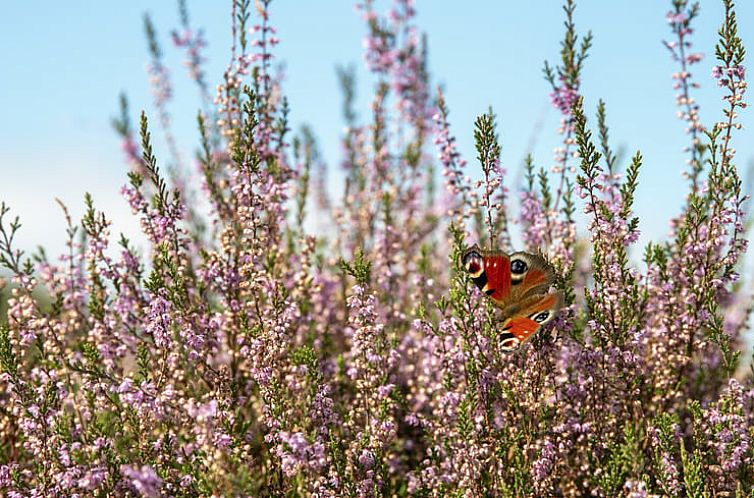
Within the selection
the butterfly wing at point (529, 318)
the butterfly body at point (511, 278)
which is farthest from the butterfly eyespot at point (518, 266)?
the butterfly wing at point (529, 318)

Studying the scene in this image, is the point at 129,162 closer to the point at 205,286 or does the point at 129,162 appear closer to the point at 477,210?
the point at 205,286

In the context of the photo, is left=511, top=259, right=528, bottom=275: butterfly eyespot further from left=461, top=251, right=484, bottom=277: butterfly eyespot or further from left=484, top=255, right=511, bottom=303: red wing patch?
left=461, top=251, right=484, bottom=277: butterfly eyespot

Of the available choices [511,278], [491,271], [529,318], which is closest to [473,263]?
[491,271]

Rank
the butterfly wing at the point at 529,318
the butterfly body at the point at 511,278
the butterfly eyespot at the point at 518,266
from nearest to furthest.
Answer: the butterfly wing at the point at 529,318, the butterfly body at the point at 511,278, the butterfly eyespot at the point at 518,266

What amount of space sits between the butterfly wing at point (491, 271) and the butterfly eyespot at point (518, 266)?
0.11 feet

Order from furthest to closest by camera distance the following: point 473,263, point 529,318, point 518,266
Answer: point 518,266, point 473,263, point 529,318

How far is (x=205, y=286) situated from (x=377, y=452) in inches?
81.3

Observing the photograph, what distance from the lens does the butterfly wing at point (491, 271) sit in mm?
5188

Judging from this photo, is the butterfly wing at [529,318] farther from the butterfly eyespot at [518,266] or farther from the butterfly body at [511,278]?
the butterfly eyespot at [518,266]

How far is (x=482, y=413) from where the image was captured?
5371 mm

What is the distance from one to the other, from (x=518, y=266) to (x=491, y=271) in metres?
0.20

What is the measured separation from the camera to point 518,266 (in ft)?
17.3

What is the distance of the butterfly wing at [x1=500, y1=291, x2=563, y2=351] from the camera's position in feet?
15.6

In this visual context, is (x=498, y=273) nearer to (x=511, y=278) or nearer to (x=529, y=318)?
(x=511, y=278)
